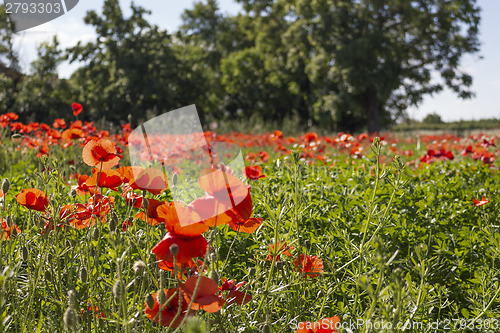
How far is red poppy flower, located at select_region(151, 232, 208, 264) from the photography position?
3.28 feet

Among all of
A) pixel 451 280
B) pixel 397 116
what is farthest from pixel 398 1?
pixel 451 280

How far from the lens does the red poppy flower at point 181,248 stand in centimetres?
100

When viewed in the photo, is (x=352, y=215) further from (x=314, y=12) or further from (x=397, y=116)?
(x=397, y=116)

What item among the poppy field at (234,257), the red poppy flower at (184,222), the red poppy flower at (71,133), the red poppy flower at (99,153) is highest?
the red poppy flower at (71,133)

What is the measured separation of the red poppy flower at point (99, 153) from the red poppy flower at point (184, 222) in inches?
13.5

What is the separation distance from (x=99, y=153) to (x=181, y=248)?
→ 1.52ft

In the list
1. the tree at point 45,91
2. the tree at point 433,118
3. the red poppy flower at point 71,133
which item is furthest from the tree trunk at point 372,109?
the tree at point 433,118

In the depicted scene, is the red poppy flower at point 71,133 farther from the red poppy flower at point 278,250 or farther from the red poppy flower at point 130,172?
the red poppy flower at point 278,250

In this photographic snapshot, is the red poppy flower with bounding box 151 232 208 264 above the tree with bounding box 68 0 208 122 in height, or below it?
below

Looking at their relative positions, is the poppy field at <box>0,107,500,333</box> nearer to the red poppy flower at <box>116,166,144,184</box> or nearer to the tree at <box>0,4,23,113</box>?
the red poppy flower at <box>116,166,144,184</box>

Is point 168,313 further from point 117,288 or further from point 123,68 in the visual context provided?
point 123,68

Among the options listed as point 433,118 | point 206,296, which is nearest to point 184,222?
point 206,296

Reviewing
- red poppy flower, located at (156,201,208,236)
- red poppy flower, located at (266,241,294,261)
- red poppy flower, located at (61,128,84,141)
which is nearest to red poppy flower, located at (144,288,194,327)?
red poppy flower, located at (156,201,208,236)

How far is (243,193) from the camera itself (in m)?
1.04
